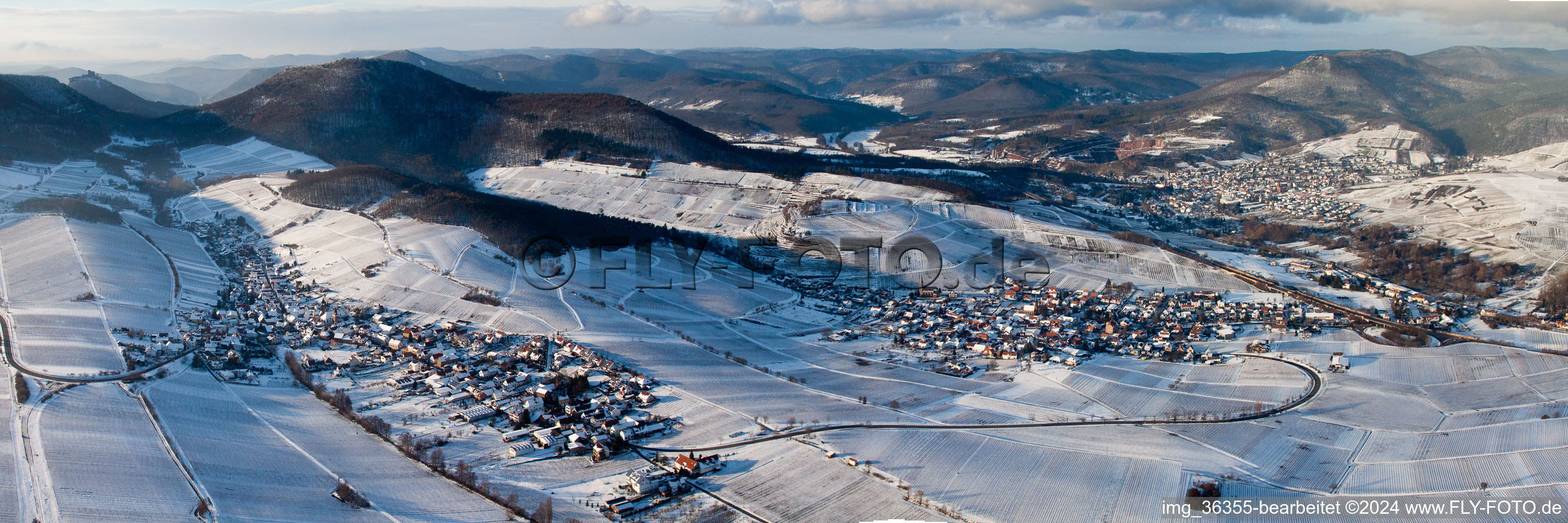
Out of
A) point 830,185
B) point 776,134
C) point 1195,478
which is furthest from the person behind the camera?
point 776,134

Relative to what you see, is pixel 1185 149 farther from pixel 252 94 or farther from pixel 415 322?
pixel 252 94

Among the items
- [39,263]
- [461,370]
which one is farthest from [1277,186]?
[39,263]

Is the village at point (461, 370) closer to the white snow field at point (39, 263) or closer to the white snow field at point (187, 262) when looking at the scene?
the white snow field at point (187, 262)

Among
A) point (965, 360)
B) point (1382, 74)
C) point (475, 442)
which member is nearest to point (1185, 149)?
point (1382, 74)

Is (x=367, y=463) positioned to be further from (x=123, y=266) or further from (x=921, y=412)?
(x=123, y=266)

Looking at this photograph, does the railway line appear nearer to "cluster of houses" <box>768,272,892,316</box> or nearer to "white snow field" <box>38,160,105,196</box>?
"cluster of houses" <box>768,272,892,316</box>

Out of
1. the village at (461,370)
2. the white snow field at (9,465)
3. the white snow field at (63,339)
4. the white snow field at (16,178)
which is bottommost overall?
the village at (461,370)

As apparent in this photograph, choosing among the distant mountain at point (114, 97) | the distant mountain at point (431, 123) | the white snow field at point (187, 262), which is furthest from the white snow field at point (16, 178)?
the distant mountain at point (114, 97)
